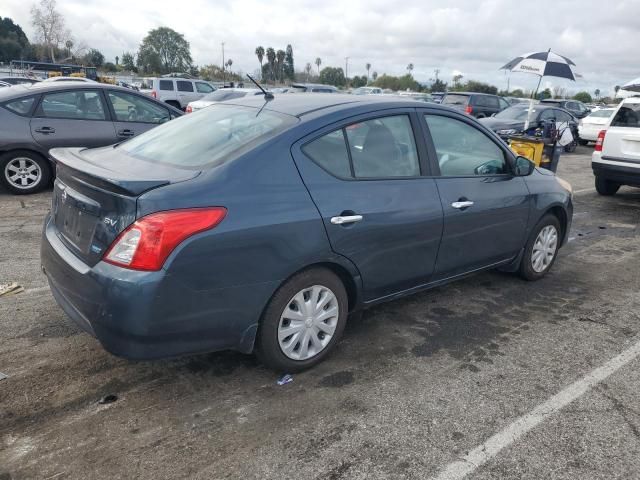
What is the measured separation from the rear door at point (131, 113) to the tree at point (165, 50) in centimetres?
9009

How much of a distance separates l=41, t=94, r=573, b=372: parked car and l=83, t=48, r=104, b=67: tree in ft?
283

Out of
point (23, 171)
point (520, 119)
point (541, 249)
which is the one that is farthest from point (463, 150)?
point (520, 119)

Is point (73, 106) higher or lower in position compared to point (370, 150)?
lower

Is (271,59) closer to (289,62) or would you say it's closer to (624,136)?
(289,62)

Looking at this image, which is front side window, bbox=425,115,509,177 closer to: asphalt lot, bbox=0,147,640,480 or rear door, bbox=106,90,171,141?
asphalt lot, bbox=0,147,640,480

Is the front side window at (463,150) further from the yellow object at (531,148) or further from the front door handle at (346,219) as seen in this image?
the yellow object at (531,148)

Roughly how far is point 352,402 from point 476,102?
21.5 metres

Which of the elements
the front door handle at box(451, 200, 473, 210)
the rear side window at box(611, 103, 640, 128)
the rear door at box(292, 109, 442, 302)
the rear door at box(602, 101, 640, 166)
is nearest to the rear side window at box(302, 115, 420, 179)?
the rear door at box(292, 109, 442, 302)

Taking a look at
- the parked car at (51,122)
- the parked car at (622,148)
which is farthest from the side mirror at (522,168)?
the parked car at (51,122)

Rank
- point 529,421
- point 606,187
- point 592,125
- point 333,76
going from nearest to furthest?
point 529,421 → point 606,187 → point 592,125 → point 333,76

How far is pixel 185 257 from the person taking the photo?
99.5 inches

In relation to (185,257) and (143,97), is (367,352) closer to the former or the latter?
(185,257)

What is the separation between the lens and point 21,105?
7.27 m

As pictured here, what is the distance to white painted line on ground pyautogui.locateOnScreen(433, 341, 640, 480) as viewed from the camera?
2497 mm
